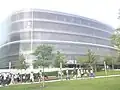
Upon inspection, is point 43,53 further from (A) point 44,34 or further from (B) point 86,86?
(A) point 44,34

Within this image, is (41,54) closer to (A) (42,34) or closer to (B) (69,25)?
(A) (42,34)

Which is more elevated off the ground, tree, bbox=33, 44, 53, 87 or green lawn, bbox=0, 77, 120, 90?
tree, bbox=33, 44, 53, 87

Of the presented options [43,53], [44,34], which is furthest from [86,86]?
[44,34]

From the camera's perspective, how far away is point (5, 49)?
85438 millimetres

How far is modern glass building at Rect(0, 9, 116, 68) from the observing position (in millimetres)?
78688

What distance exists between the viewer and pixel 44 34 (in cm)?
8038

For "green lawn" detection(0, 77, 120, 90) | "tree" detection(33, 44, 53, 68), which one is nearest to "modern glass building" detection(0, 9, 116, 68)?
Answer: "tree" detection(33, 44, 53, 68)

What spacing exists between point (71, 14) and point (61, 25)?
6289 millimetres

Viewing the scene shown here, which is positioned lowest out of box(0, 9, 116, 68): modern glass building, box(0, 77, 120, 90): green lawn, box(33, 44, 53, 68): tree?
box(0, 77, 120, 90): green lawn

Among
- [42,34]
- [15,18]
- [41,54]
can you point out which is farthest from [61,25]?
[41,54]

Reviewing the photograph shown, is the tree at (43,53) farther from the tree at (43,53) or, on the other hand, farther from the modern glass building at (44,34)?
the modern glass building at (44,34)

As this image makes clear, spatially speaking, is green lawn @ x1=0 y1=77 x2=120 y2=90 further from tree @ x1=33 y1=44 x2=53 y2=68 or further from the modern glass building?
the modern glass building

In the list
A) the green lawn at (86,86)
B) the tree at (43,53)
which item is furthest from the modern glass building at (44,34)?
the green lawn at (86,86)

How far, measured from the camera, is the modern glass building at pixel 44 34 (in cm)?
7869
